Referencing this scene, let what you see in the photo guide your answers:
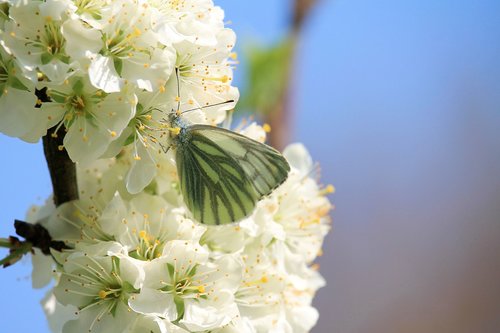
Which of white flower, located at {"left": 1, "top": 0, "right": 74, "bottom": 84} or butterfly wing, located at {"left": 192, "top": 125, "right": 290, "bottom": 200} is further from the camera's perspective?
butterfly wing, located at {"left": 192, "top": 125, "right": 290, "bottom": 200}

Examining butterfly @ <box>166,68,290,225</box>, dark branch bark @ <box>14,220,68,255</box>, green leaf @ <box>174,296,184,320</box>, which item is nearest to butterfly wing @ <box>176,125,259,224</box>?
butterfly @ <box>166,68,290,225</box>

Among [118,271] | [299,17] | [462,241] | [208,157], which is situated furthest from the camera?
[462,241]

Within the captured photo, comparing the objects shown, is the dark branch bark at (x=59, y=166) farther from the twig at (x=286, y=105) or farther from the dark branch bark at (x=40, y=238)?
the twig at (x=286, y=105)

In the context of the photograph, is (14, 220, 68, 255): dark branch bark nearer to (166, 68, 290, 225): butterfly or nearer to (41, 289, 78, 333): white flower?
(41, 289, 78, 333): white flower

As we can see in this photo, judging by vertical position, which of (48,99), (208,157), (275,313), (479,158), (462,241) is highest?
(48,99)

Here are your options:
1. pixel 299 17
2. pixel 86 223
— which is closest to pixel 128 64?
pixel 86 223

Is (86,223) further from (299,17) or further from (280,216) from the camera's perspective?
(299,17)
